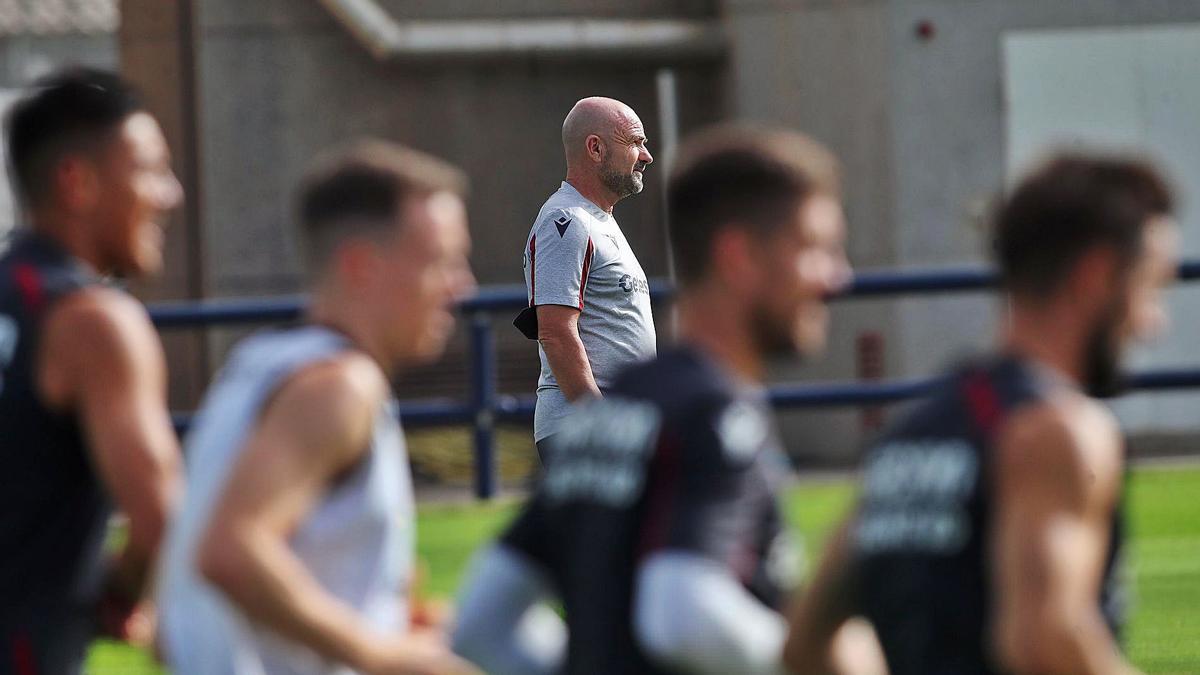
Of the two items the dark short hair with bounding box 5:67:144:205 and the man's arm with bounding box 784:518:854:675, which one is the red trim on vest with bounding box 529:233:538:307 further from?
the man's arm with bounding box 784:518:854:675

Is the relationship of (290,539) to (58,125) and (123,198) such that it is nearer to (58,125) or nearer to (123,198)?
(123,198)

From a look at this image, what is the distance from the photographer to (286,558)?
3.25m

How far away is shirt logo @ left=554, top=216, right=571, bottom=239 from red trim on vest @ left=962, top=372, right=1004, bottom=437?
4.36 metres

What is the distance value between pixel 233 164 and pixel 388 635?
15156mm

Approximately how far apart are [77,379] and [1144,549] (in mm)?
8400

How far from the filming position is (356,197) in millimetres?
3508

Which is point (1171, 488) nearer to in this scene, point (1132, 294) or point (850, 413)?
point (850, 413)

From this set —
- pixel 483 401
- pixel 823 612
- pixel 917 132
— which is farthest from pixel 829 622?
pixel 917 132

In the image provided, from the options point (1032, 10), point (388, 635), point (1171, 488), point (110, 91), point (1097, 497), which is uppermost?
point (1032, 10)

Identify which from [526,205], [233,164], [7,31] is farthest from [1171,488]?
[7,31]

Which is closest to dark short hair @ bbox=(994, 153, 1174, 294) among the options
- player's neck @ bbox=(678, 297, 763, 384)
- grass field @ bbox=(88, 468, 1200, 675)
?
player's neck @ bbox=(678, 297, 763, 384)

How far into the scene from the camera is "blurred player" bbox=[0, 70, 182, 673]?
3752 millimetres

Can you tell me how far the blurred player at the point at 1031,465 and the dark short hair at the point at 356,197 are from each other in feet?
3.01

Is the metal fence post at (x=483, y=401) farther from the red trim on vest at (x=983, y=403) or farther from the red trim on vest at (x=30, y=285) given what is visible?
the red trim on vest at (x=983, y=403)
